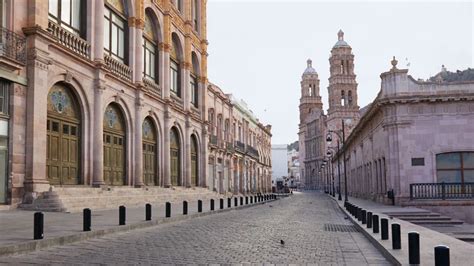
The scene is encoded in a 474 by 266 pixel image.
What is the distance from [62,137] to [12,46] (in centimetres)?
548

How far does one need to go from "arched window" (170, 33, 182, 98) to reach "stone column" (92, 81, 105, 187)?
48.2ft

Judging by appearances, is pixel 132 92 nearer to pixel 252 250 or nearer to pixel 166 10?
pixel 166 10

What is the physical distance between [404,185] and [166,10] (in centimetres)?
2108

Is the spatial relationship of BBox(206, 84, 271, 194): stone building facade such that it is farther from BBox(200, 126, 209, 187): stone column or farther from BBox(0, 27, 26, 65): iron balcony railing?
BBox(0, 27, 26, 65): iron balcony railing

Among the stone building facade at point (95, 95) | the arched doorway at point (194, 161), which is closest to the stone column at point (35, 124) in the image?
the stone building facade at point (95, 95)

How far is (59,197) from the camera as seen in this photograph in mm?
19594

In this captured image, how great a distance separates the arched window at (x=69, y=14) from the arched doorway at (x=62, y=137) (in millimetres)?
3179

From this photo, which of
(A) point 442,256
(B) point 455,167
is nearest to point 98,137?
(B) point 455,167

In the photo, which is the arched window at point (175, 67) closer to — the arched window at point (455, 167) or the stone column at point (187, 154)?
the stone column at point (187, 154)

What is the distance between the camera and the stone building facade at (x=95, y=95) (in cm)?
1947

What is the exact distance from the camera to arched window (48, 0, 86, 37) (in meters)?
23.3

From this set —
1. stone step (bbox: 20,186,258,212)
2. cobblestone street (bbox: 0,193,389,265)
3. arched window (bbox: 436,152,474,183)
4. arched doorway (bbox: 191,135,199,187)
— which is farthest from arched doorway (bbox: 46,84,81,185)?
arched doorway (bbox: 191,135,199,187)

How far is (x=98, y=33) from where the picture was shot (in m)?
26.2

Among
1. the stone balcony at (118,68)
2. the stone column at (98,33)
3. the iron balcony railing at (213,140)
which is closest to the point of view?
the stone column at (98,33)
